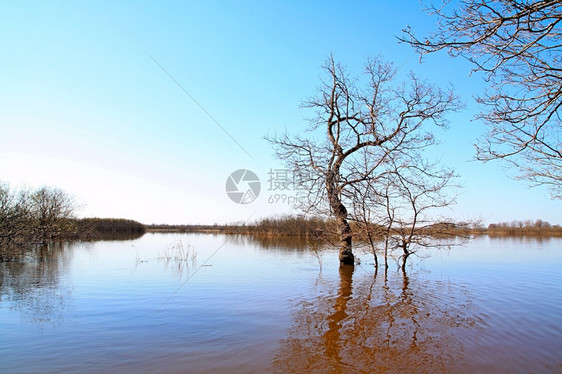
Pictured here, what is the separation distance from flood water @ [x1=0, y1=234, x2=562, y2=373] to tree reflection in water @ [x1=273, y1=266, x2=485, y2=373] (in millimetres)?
25

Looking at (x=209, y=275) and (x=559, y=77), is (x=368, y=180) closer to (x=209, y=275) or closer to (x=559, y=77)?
(x=209, y=275)

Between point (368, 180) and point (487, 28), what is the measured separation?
30.1 feet

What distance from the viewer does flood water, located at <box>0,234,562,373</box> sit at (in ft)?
15.6

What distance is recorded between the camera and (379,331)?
239 inches

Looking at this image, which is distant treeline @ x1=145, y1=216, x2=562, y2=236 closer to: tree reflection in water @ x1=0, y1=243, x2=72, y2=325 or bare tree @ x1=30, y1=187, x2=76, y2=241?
tree reflection in water @ x1=0, y1=243, x2=72, y2=325

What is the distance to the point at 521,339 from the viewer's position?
5809mm

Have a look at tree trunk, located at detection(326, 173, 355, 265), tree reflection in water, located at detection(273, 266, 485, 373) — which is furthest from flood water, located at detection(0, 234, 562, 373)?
tree trunk, located at detection(326, 173, 355, 265)

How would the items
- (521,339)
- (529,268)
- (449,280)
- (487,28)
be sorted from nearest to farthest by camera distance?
(487,28), (521,339), (449,280), (529,268)

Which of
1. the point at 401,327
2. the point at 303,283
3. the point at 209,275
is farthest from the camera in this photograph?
the point at 209,275

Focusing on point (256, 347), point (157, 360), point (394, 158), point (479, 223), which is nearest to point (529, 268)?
point (479, 223)

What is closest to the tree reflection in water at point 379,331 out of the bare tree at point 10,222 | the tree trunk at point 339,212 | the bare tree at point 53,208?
the tree trunk at point 339,212

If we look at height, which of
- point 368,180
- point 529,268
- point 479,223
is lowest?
point 529,268

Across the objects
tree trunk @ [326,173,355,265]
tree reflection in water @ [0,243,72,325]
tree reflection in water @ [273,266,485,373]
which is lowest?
tree reflection in water @ [273,266,485,373]

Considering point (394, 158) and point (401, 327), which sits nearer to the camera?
point (401, 327)
